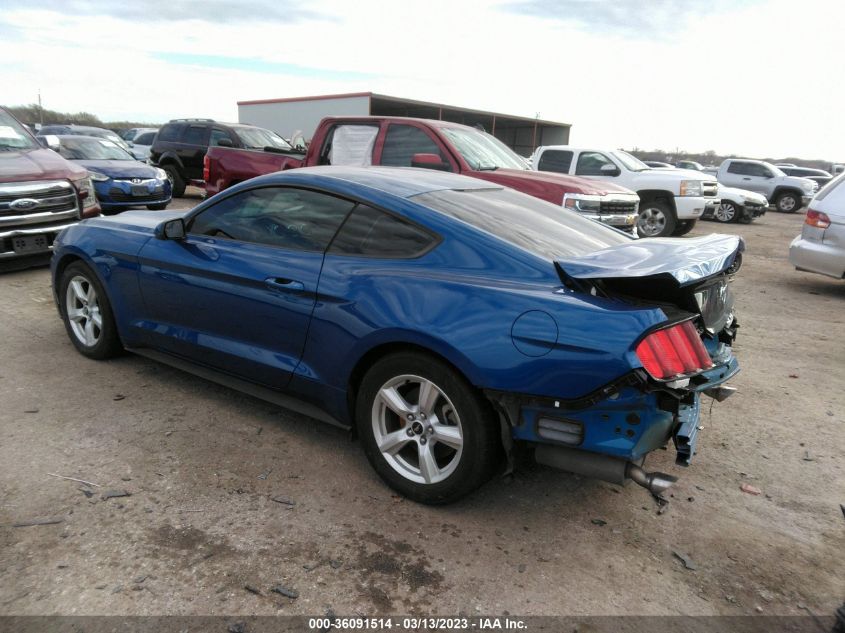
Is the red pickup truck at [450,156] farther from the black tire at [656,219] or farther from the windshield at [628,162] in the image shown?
the windshield at [628,162]

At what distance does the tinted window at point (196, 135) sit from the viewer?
47.2 feet

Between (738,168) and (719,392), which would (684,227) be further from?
(738,168)

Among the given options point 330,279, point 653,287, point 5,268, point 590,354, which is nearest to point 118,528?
point 330,279

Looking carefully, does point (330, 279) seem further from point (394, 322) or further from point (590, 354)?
point (590, 354)

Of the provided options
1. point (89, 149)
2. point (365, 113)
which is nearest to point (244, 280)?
point (89, 149)

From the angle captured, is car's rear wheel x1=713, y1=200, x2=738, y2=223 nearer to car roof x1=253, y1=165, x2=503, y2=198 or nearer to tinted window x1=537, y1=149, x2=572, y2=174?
tinted window x1=537, y1=149, x2=572, y2=174

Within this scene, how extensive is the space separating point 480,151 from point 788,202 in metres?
19.2

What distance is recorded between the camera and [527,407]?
265 centimetres

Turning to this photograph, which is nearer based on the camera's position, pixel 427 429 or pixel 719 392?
pixel 427 429

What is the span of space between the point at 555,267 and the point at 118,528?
2.24 meters

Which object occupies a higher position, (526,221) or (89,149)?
Answer: (526,221)

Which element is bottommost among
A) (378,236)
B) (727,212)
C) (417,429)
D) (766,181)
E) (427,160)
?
(727,212)

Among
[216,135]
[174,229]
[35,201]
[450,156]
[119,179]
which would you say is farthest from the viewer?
[216,135]

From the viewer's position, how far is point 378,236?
323 cm
